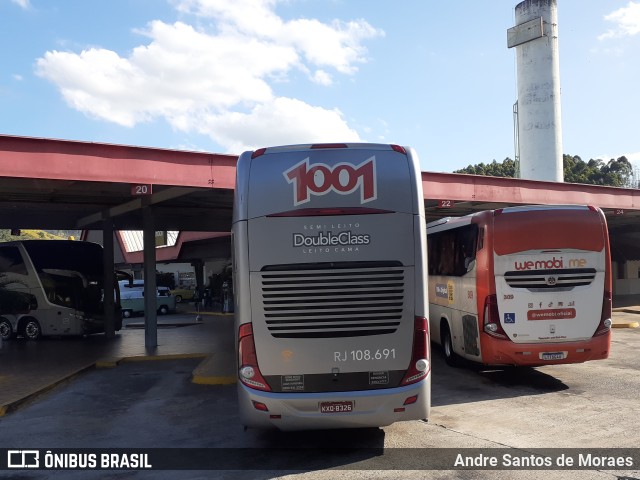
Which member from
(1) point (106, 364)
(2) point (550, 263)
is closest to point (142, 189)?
(1) point (106, 364)

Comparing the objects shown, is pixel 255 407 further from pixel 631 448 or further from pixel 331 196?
pixel 631 448

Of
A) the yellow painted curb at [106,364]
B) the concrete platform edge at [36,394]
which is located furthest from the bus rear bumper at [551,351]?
the yellow painted curb at [106,364]

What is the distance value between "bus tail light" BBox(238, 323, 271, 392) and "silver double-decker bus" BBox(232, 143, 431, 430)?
1 cm

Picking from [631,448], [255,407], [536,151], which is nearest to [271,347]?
[255,407]

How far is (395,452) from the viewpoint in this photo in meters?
7.45

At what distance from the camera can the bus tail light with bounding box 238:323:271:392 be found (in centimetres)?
707

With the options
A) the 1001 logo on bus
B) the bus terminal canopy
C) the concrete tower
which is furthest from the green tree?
the 1001 logo on bus

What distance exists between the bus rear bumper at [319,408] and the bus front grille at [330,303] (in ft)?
2.30

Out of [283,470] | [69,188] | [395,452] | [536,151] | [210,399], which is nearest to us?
[283,470]

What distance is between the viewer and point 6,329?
23125 millimetres

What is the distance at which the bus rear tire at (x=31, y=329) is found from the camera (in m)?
22.6

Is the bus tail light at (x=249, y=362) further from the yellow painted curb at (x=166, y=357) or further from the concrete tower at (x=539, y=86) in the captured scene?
the concrete tower at (x=539, y=86)

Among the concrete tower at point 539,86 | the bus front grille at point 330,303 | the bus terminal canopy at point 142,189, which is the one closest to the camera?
the bus front grille at point 330,303

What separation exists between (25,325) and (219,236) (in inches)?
612
